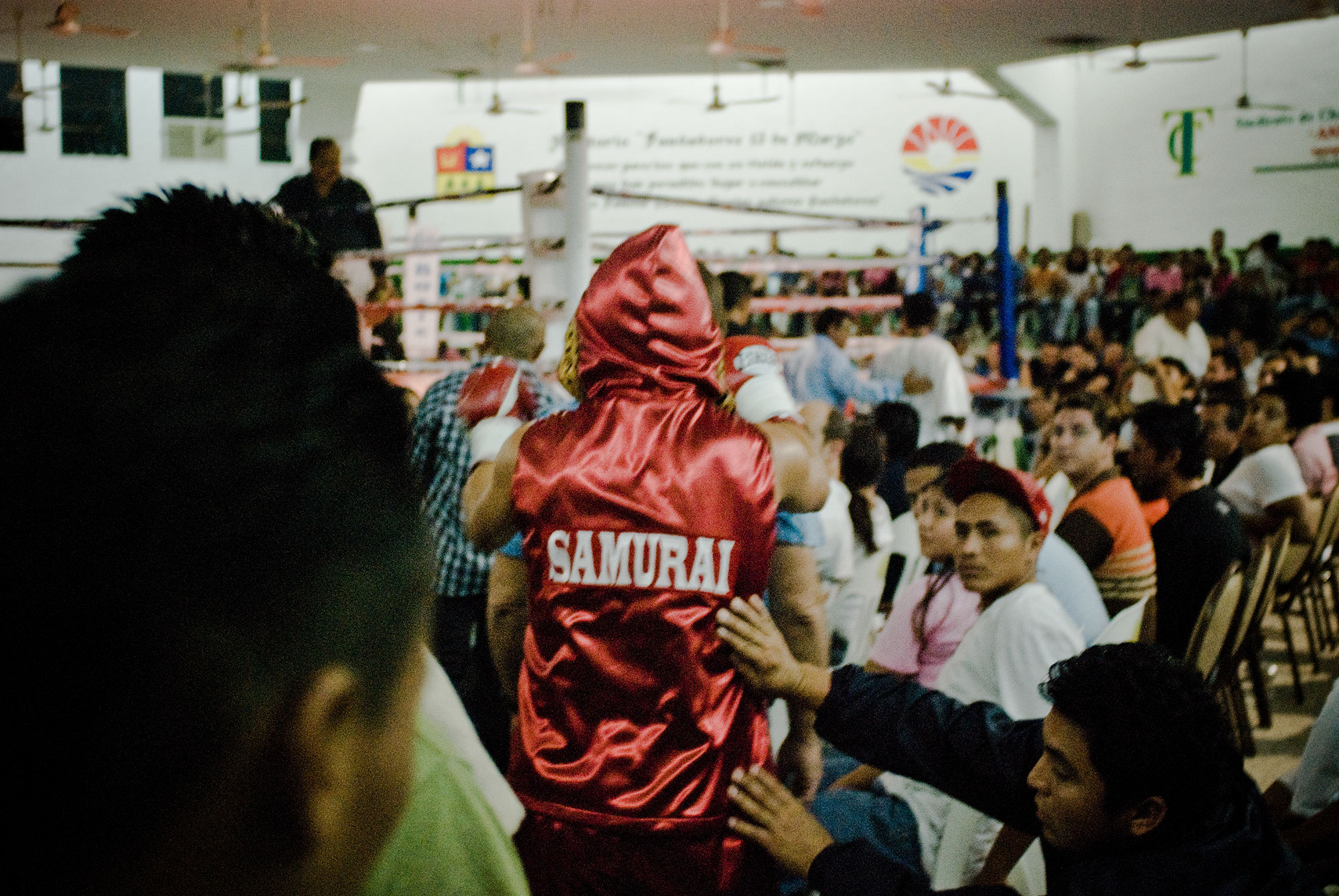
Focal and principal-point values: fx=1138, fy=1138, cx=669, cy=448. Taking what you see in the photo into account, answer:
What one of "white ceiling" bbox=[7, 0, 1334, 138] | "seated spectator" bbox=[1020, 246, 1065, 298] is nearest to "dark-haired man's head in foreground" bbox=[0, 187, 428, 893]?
"white ceiling" bbox=[7, 0, 1334, 138]

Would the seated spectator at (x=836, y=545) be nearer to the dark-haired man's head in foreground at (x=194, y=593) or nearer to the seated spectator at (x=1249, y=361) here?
the dark-haired man's head in foreground at (x=194, y=593)

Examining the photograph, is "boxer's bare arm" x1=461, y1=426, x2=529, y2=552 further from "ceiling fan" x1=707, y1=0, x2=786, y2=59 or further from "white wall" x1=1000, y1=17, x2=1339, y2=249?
"white wall" x1=1000, y1=17, x2=1339, y2=249

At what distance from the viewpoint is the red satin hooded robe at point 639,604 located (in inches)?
56.4

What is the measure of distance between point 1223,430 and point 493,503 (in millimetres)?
3955

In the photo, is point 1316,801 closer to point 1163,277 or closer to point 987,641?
point 987,641

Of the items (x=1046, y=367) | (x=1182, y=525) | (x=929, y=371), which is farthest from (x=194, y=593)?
(x=1046, y=367)

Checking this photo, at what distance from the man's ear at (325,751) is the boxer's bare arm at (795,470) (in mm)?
1111

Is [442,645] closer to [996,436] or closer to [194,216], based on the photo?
[194,216]

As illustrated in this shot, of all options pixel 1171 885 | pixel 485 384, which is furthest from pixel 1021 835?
pixel 485 384

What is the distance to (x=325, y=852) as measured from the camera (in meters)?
0.40

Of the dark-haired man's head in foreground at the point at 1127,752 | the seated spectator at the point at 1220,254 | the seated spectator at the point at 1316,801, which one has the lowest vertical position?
the seated spectator at the point at 1316,801

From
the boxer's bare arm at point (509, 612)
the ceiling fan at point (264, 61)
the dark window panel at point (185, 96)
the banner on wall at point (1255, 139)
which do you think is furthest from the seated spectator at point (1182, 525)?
the dark window panel at point (185, 96)

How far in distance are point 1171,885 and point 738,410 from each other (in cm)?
88

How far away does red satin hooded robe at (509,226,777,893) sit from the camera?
1432 mm
